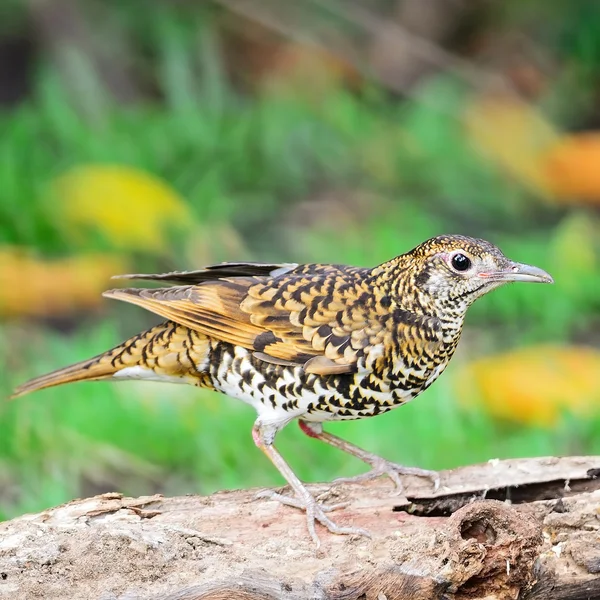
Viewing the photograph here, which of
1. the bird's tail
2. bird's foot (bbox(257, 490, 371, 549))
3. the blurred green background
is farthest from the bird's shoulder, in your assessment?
the blurred green background

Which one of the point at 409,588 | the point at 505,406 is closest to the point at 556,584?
the point at 409,588

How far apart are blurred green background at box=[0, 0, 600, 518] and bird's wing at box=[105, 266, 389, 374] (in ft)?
5.90

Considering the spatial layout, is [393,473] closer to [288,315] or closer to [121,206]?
[288,315]

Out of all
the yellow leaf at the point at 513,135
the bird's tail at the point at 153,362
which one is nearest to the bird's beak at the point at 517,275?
the bird's tail at the point at 153,362

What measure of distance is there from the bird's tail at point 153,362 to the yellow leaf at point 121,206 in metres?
4.09

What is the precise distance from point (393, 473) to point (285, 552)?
0.82 m

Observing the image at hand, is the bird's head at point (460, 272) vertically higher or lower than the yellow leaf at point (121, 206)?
lower

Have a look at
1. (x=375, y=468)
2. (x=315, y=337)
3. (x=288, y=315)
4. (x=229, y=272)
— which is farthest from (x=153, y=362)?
(x=375, y=468)

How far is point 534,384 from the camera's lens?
7.38 m

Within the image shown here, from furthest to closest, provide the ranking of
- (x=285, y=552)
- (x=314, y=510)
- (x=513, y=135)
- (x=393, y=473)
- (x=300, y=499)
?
(x=513, y=135) → (x=393, y=473) → (x=300, y=499) → (x=314, y=510) → (x=285, y=552)

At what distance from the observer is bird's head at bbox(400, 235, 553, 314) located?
419 cm

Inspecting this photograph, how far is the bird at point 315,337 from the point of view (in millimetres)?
4254

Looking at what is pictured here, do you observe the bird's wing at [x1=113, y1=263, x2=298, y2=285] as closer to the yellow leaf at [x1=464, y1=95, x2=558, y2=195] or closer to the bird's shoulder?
the bird's shoulder

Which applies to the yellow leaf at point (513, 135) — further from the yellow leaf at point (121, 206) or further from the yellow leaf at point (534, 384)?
the yellow leaf at point (121, 206)
